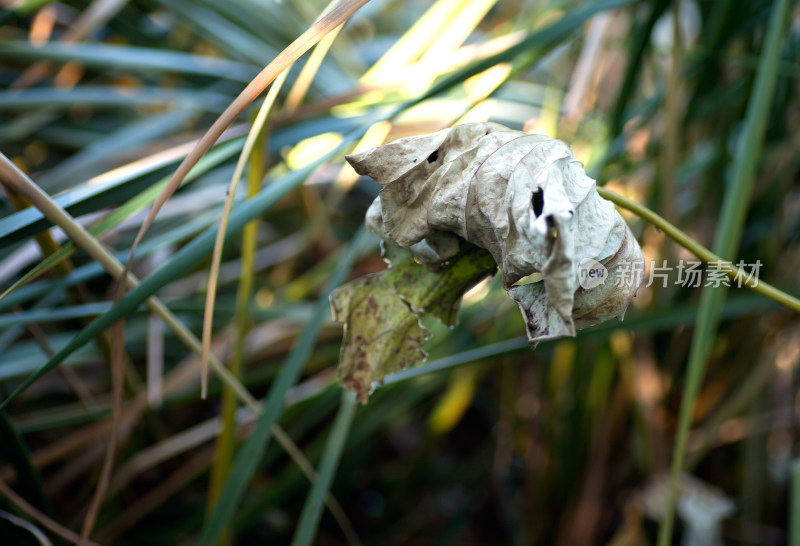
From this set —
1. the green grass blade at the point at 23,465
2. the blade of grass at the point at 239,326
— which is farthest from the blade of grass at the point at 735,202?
the green grass blade at the point at 23,465

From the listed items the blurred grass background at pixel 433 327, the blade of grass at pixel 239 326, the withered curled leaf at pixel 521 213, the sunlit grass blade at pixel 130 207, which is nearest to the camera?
the withered curled leaf at pixel 521 213

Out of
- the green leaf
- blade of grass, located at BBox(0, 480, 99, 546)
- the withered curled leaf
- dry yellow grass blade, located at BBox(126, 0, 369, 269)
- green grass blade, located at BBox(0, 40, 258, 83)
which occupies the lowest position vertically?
blade of grass, located at BBox(0, 480, 99, 546)

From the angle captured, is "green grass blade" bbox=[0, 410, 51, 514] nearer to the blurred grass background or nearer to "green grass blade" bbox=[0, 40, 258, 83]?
the blurred grass background

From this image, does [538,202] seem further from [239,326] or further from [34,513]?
[34,513]

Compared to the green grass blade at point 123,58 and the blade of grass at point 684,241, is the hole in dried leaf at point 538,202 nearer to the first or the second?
the blade of grass at point 684,241

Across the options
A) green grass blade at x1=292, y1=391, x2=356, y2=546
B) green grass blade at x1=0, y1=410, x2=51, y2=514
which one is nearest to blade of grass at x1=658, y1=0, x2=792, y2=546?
green grass blade at x1=292, y1=391, x2=356, y2=546

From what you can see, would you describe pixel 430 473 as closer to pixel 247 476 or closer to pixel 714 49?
pixel 247 476
